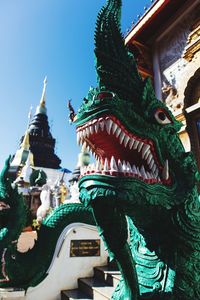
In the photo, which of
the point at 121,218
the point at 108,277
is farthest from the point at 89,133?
the point at 108,277

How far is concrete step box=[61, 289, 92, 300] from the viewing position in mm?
3213

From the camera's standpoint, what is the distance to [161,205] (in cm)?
124

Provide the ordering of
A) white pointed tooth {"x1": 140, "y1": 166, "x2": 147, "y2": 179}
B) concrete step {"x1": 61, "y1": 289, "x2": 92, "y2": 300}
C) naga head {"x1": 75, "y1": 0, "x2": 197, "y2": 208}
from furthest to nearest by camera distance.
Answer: concrete step {"x1": 61, "y1": 289, "x2": 92, "y2": 300} < white pointed tooth {"x1": 140, "y1": 166, "x2": 147, "y2": 179} < naga head {"x1": 75, "y1": 0, "x2": 197, "y2": 208}

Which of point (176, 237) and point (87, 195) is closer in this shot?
point (87, 195)

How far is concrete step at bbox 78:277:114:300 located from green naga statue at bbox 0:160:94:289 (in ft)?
2.60

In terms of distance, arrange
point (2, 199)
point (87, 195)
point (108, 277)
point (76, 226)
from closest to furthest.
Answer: point (87, 195)
point (2, 199)
point (108, 277)
point (76, 226)

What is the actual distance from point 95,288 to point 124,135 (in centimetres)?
274

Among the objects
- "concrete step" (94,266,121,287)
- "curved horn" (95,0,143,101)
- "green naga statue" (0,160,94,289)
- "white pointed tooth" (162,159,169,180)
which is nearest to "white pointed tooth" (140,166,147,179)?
"white pointed tooth" (162,159,169,180)

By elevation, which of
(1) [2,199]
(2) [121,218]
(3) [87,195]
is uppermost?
(1) [2,199]

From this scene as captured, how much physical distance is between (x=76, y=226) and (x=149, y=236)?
2.69 metres

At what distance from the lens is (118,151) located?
1324 mm

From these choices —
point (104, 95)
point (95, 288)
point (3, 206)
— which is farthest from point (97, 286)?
point (104, 95)

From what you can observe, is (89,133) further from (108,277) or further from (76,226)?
(76,226)

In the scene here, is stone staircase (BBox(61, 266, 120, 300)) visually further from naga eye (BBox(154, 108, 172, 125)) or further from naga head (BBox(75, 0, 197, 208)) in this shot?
naga eye (BBox(154, 108, 172, 125))
